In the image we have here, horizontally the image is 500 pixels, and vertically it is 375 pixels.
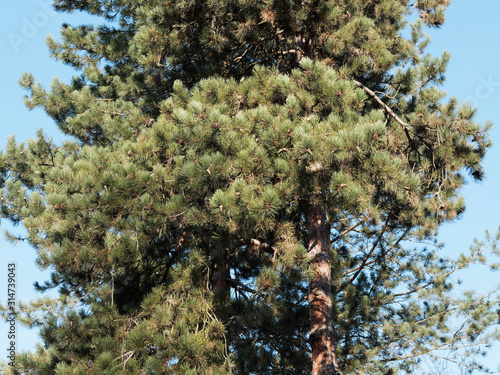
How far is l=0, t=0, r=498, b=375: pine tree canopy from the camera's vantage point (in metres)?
4.34

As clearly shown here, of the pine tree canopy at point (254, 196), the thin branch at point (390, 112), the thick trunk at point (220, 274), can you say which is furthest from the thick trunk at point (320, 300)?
the thick trunk at point (220, 274)

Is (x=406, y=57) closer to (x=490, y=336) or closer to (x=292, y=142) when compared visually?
(x=292, y=142)

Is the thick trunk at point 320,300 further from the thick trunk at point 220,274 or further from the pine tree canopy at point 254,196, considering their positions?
the thick trunk at point 220,274

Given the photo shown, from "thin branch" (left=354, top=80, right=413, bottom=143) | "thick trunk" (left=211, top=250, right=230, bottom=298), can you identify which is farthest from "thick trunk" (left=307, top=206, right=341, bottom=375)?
"thick trunk" (left=211, top=250, right=230, bottom=298)

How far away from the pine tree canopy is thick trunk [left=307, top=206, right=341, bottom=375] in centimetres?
2

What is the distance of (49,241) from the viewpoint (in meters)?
5.33

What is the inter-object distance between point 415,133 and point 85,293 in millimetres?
3785

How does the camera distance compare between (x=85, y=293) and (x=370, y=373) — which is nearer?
(x=85, y=293)

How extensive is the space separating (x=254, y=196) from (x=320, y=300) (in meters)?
1.56

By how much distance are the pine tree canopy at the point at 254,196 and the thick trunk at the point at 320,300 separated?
17 mm

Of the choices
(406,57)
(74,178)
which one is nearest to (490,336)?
(406,57)

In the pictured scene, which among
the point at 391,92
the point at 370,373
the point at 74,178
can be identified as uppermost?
the point at 391,92

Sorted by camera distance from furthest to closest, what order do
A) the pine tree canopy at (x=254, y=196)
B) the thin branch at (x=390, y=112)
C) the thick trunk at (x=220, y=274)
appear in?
the thick trunk at (x=220, y=274), the thin branch at (x=390, y=112), the pine tree canopy at (x=254, y=196)

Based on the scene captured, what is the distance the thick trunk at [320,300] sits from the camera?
4828 millimetres
